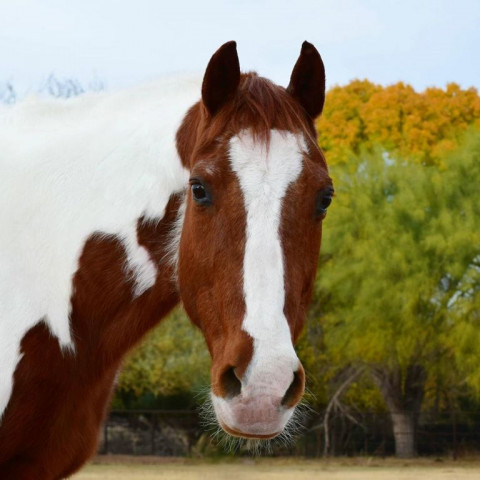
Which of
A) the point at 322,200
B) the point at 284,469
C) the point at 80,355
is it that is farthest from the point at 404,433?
the point at 322,200

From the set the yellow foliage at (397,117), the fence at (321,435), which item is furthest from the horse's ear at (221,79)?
the yellow foliage at (397,117)

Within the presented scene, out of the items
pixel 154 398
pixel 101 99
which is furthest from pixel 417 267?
Answer: pixel 101 99

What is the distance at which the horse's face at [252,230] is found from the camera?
353cm

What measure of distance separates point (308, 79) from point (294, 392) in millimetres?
1696

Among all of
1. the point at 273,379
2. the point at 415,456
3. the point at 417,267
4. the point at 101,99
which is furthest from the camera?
the point at 415,456

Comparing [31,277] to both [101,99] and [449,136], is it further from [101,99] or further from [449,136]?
[449,136]

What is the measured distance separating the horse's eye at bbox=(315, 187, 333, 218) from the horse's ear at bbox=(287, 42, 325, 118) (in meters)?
0.61

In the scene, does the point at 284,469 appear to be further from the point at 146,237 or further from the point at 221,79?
the point at 221,79

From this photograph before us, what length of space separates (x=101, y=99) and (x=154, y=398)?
2977cm

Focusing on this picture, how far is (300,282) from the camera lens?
3.87m

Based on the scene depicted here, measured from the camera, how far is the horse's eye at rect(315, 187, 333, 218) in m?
3.99

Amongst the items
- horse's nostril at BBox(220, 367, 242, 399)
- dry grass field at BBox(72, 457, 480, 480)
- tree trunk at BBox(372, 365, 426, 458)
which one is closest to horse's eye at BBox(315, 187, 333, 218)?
horse's nostril at BBox(220, 367, 242, 399)

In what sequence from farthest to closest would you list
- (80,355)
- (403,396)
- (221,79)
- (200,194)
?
(403,396) < (80,355) < (221,79) < (200,194)

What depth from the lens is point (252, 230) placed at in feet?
12.3
